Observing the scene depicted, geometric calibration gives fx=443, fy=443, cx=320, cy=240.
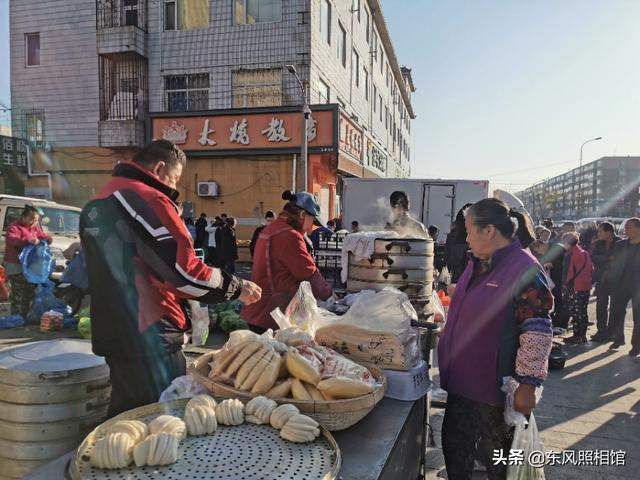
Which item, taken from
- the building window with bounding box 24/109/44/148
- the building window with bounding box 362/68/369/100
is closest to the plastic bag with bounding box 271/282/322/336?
the building window with bounding box 24/109/44/148

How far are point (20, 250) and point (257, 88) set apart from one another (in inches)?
404

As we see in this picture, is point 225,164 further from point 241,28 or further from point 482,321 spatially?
point 482,321

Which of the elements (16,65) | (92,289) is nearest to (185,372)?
(92,289)

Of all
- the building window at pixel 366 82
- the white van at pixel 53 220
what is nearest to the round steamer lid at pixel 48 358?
the white van at pixel 53 220

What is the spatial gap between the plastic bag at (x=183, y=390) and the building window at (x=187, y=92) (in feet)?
50.8

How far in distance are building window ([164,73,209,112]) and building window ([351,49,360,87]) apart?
7753 mm

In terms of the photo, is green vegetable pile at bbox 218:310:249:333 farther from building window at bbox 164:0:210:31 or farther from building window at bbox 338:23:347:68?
building window at bbox 338:23:347:68

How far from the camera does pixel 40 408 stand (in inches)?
79.1

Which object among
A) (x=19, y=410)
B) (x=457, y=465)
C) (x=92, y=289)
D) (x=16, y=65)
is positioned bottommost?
(x=457, y=465)

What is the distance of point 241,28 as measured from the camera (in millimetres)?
15398

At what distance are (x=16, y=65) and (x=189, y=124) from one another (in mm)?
8689

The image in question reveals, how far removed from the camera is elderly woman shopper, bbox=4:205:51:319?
732 centimetres

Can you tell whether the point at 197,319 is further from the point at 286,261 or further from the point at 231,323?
the point at 231,323

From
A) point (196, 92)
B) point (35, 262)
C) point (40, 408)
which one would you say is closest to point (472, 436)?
point (40, 408)
